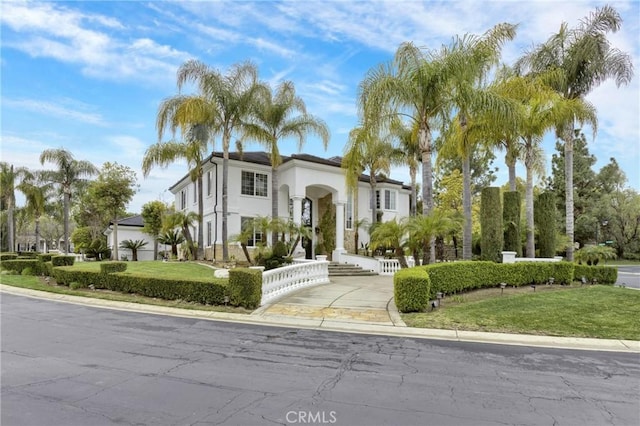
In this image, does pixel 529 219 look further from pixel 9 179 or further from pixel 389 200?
pixel 9 179

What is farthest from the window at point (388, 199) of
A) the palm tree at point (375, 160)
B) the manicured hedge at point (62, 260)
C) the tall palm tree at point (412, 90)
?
the manicured hedge at point (62, 260)

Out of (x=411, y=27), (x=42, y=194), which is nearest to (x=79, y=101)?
(x=411, y=27)

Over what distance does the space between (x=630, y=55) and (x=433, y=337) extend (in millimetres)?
18914

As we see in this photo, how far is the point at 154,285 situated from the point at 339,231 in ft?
43.0

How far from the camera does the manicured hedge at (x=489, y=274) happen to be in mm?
12094

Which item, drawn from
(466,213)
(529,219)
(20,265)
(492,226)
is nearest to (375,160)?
(492,226)

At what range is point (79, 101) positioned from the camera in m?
16.4

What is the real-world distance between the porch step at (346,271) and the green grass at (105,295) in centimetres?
948

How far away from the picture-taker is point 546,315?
32.8ft

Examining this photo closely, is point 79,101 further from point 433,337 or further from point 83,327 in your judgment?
point 433,337

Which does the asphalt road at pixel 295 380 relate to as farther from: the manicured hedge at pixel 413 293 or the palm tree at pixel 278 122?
the palm tree at pixel 278 122

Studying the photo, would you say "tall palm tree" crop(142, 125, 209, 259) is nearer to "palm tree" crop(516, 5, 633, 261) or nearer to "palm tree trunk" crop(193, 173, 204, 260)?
"palm tree trunk" crop(193, 173, 204, 260)

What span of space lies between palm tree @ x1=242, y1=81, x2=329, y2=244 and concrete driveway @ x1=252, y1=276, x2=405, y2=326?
6.87 m

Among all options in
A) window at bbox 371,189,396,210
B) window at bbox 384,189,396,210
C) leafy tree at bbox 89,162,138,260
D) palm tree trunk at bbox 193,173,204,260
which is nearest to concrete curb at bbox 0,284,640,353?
palm tree trunk at bbox 193,173,204,260
